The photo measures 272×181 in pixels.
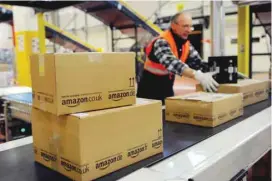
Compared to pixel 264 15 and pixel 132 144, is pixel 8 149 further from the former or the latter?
pixel 264 15

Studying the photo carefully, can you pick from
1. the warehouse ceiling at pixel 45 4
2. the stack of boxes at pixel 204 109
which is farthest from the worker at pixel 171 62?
the warehouse ceiling at pixel 45 4

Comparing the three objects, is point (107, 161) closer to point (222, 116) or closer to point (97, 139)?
point (97, 139)

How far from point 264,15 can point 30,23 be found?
13.5 ft

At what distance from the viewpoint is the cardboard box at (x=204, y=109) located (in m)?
1.68

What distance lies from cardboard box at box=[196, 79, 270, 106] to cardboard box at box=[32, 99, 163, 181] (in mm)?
1080

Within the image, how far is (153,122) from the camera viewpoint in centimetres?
125

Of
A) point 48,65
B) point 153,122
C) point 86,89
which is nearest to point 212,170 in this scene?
point 153,122

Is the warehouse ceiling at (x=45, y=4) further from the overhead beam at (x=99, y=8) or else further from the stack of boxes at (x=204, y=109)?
the stack of boxes at (x=204, y=109)

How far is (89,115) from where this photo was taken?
3.34 feet

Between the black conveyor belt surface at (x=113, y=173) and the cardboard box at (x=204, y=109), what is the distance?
0.15ft

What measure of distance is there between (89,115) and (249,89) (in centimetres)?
163

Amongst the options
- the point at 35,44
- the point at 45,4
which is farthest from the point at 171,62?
the point at 35,44

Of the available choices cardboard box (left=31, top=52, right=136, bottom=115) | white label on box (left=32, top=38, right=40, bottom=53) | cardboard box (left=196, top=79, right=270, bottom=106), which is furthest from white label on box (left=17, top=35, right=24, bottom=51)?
cardboard box (left=31, top=52, right=136, bottom=115)

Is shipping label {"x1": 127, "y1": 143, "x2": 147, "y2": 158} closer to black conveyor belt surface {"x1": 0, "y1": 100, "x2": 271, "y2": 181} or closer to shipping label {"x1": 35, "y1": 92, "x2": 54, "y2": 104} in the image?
black conveyor belt surface {"x1": 0, "y1": 100, "x2": 271, "y2": 181}
